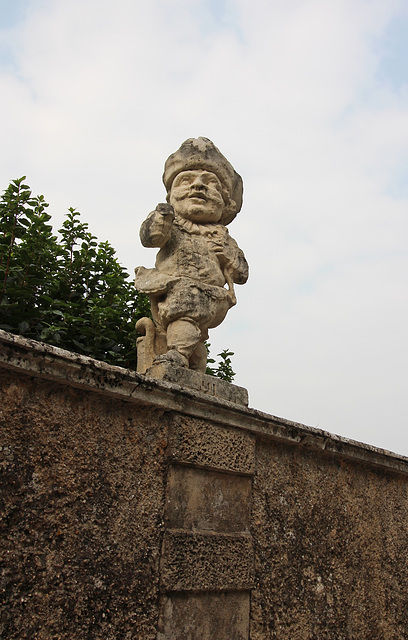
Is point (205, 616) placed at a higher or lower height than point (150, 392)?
lower

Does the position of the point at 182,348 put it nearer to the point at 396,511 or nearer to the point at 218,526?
the point at 218,526

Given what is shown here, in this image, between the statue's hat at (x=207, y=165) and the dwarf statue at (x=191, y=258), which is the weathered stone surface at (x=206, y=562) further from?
the statue's hat at (x=207, y=165)

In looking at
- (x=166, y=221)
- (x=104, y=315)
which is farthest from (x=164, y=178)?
(x=104, y=315)

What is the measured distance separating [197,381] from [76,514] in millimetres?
1069

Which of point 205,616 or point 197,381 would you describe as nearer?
point 205,616

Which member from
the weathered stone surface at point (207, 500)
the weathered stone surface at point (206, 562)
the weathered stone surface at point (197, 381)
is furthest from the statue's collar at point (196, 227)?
the weathered stone surface at point (206, 562)

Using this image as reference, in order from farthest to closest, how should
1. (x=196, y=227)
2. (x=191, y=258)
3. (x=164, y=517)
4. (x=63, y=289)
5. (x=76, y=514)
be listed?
1. (x=63, y=289)
2. (x=196, y=227)
3. (x=191, y=258)
4. (x=164, y=517)
5. (x=76, y=514)

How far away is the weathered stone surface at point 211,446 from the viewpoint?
3.14 m

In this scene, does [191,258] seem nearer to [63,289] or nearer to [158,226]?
[158,226]

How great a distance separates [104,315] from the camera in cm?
499

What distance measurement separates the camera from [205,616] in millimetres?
3031

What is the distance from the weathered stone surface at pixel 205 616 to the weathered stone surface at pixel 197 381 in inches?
40.4

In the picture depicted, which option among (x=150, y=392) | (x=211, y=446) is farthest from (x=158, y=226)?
(x=211, y=446)

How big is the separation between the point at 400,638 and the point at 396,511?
0.85 metres
